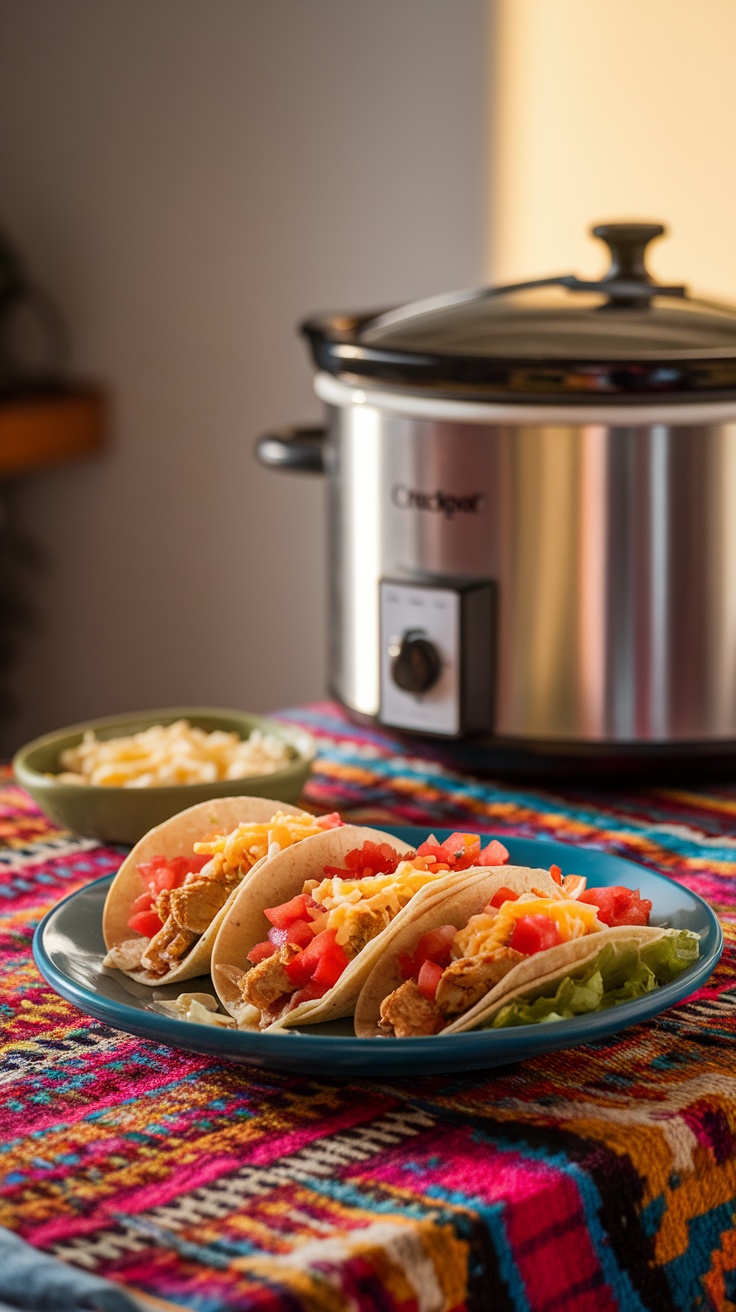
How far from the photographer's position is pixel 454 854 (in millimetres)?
773

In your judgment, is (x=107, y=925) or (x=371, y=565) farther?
(x=371, y=565)

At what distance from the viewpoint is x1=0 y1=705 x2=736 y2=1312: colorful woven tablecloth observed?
55 cm

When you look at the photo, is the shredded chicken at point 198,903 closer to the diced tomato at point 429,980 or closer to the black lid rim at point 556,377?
the diced tomato at point 429,980

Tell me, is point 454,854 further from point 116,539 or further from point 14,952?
point 116,539

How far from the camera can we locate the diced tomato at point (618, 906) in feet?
2.36

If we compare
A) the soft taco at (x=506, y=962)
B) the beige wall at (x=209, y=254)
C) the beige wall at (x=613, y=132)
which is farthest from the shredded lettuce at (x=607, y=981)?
the beige wall at (x=209, y=254)

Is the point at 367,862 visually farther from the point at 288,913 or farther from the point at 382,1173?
the point at 382,1173

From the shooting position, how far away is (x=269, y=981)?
69 cm

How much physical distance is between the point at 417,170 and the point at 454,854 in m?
1.42

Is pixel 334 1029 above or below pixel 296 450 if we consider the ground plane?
below

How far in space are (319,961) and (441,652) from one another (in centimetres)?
52

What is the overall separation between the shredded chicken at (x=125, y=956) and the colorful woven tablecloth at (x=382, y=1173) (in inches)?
1.5

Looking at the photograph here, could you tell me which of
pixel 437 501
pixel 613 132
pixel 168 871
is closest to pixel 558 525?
pixel 437 501

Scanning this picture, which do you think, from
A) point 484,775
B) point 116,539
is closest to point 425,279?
point 116,539
